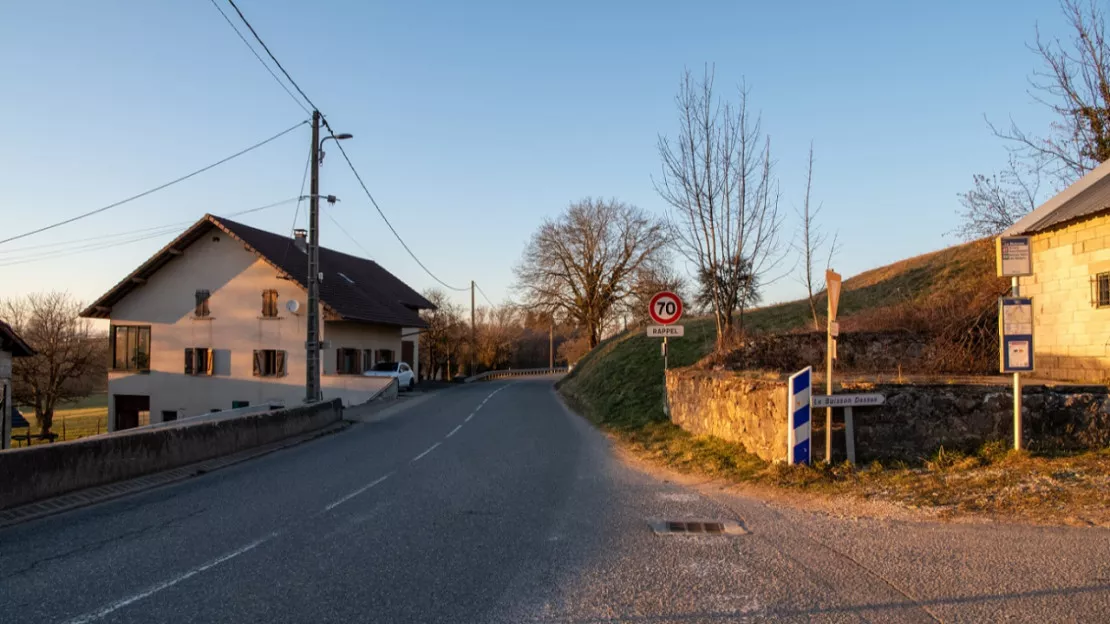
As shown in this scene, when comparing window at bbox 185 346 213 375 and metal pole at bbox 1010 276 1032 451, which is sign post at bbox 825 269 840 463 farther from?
window at bbox 185 346 213 375

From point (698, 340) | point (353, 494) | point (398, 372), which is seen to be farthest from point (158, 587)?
point (398, 372)

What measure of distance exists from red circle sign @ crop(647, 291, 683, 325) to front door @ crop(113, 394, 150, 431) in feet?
99.2

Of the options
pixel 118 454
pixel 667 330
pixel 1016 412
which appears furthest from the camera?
pixel 667 330

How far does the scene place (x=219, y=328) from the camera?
3472 centimetres

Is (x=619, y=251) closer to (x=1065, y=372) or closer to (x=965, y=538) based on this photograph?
(x=1065, y=372)

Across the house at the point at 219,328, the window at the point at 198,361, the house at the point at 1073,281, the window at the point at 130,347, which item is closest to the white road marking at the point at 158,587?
the house at the point at 1073,281

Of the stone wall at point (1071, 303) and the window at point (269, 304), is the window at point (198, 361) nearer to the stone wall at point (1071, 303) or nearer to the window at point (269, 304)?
the window at point (269, 304)

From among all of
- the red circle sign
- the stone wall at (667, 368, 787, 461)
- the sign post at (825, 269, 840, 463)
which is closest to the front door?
the red circle sign

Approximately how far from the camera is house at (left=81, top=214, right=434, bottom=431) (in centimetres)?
3372

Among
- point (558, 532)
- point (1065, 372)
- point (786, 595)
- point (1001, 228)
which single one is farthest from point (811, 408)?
point (1001, 228)

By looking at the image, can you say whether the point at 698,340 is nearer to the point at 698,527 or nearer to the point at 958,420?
the point at 958,420

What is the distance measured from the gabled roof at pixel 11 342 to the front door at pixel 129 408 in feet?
40.5

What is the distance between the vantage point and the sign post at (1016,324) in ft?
28.8

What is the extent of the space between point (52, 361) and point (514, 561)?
4579 cm
